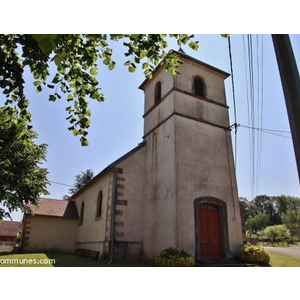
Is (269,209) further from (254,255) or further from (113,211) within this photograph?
(113,211)

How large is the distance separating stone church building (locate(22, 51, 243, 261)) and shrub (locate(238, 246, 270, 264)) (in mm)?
574

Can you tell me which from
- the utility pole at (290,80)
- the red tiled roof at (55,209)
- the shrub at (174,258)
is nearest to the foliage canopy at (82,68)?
the utility pole at (290,80)

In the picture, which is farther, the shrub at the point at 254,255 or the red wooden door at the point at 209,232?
the red wooden door at the point at 209,232

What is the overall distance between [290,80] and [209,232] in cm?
1148

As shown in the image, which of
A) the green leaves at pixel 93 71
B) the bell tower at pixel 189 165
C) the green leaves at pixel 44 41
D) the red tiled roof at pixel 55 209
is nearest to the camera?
the green leaves at pixel 44 41

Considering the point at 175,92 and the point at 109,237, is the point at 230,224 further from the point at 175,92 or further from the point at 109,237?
the point at 175,92

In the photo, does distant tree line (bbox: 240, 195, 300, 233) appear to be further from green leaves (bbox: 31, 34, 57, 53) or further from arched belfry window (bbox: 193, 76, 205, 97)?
green leaves (bbox: 31, 34, 57, 53)

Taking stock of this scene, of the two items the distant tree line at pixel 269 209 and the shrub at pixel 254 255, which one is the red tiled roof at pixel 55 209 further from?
the distant tree line at pixel 269 209

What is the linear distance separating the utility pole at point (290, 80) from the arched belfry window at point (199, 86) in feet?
43.7

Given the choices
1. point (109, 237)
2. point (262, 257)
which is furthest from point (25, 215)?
point (262, 257)

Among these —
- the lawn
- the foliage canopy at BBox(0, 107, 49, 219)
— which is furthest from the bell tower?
the foliage canopy at BBox(0, 107, 49, 219)

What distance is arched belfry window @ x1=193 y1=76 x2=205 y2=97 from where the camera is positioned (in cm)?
1546

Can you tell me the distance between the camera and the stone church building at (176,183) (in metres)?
12.3

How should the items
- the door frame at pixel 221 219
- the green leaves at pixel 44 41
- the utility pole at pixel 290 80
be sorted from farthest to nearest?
1. the door frame at pixel 221 219
2. the green leaves at pixel 44 41
3. the utility pole at pixel 290 80
